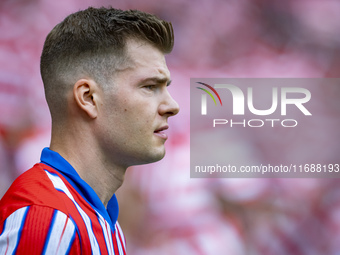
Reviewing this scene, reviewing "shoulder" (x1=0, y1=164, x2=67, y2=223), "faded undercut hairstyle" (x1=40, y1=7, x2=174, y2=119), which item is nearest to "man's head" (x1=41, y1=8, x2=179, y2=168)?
"faded undercut hairstyle" (x1=40, y1=7, x2=174, y2=119)

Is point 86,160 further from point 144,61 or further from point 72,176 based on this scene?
point 144,61

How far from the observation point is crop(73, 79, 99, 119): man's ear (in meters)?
0.98

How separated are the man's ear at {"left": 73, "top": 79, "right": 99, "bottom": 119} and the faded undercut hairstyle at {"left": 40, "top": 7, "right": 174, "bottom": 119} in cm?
2

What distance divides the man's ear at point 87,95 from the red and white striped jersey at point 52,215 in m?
0.11

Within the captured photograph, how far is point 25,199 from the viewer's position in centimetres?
80

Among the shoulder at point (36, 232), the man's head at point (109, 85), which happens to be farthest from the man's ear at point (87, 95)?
the shoulder at point (36, 232)

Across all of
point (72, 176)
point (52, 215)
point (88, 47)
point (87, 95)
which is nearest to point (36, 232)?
point (52, 215)

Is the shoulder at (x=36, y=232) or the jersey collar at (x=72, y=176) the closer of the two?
the shoulder at (x=36, y=232)

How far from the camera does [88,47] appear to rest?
103 cm

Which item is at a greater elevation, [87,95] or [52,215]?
[87,95]

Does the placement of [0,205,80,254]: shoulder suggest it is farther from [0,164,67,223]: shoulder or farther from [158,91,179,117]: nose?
[158,91,179,117]: nose

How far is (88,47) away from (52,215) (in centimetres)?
41

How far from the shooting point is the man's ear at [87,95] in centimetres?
98

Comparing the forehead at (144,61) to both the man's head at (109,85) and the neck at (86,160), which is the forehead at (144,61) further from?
the neck at (86,160)
